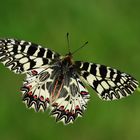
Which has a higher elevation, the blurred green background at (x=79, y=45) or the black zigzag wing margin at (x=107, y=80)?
the blurred green background at (x=79, y=45)

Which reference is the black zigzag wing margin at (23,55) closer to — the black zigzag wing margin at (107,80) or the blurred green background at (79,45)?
the black zigzag wing margin at (107,80)

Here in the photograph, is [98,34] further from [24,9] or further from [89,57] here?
[24,9]

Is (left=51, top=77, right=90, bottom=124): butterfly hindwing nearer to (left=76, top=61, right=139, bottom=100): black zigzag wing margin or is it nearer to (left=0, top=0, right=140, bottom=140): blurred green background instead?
(left=76, top=61, right=139, bottom=100): black zigzag wing margin

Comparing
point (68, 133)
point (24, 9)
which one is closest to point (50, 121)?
point (68, 133)

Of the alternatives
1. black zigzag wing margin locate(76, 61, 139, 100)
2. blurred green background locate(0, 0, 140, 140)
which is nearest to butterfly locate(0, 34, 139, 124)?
black zigzag wing margin locate(76, 61, 139, 100)

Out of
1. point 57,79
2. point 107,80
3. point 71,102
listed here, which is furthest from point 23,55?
point 107,80

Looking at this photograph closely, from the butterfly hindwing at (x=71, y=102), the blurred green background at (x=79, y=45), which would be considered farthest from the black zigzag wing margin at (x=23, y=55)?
the blurred green background at (x=79, y=45)

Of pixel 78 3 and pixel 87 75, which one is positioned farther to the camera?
pixel 78 3
